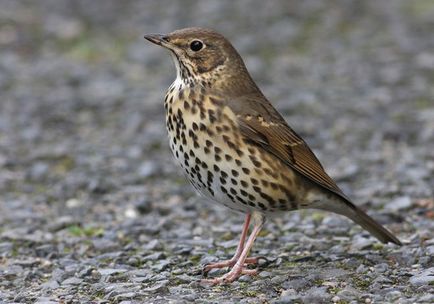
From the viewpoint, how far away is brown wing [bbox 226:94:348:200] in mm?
6875

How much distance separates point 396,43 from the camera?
15.8m

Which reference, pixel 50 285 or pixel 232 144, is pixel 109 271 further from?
pixel 232 144

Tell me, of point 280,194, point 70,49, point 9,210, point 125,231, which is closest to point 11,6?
point 70,49

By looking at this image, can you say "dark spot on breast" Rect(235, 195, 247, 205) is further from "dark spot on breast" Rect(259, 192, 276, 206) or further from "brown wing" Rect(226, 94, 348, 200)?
"brown wing" Rect(226, 94, 348, 200)

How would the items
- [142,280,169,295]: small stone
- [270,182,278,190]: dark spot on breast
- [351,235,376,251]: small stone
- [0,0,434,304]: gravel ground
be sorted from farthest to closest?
1. [351,235,376,251]: small stone
2. [0,0,434,304]: gravel ground
3. [270,182,278,190]: dark spot on breast
4. [142,280,169,295]: small stone

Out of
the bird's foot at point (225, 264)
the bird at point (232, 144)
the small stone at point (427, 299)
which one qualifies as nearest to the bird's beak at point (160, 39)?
the bird at point (232, 144)

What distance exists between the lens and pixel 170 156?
11359 mm

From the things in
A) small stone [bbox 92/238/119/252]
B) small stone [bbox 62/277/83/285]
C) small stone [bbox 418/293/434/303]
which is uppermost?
small stone [bbox 92/238/119/252]

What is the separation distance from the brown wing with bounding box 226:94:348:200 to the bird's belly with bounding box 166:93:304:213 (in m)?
0.10

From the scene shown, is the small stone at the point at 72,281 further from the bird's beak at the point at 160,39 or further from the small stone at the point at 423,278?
the small stone at the point at 423,278

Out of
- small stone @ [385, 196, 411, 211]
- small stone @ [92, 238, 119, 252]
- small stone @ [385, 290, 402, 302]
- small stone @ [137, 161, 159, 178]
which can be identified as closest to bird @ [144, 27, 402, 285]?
small stone @ [385, 290, 402, 302]

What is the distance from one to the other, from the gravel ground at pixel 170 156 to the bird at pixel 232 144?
20.0 inches

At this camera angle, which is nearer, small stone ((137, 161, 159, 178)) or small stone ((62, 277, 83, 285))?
small stone ((62, 277, 83, 285))

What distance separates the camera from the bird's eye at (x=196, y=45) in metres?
7.07
